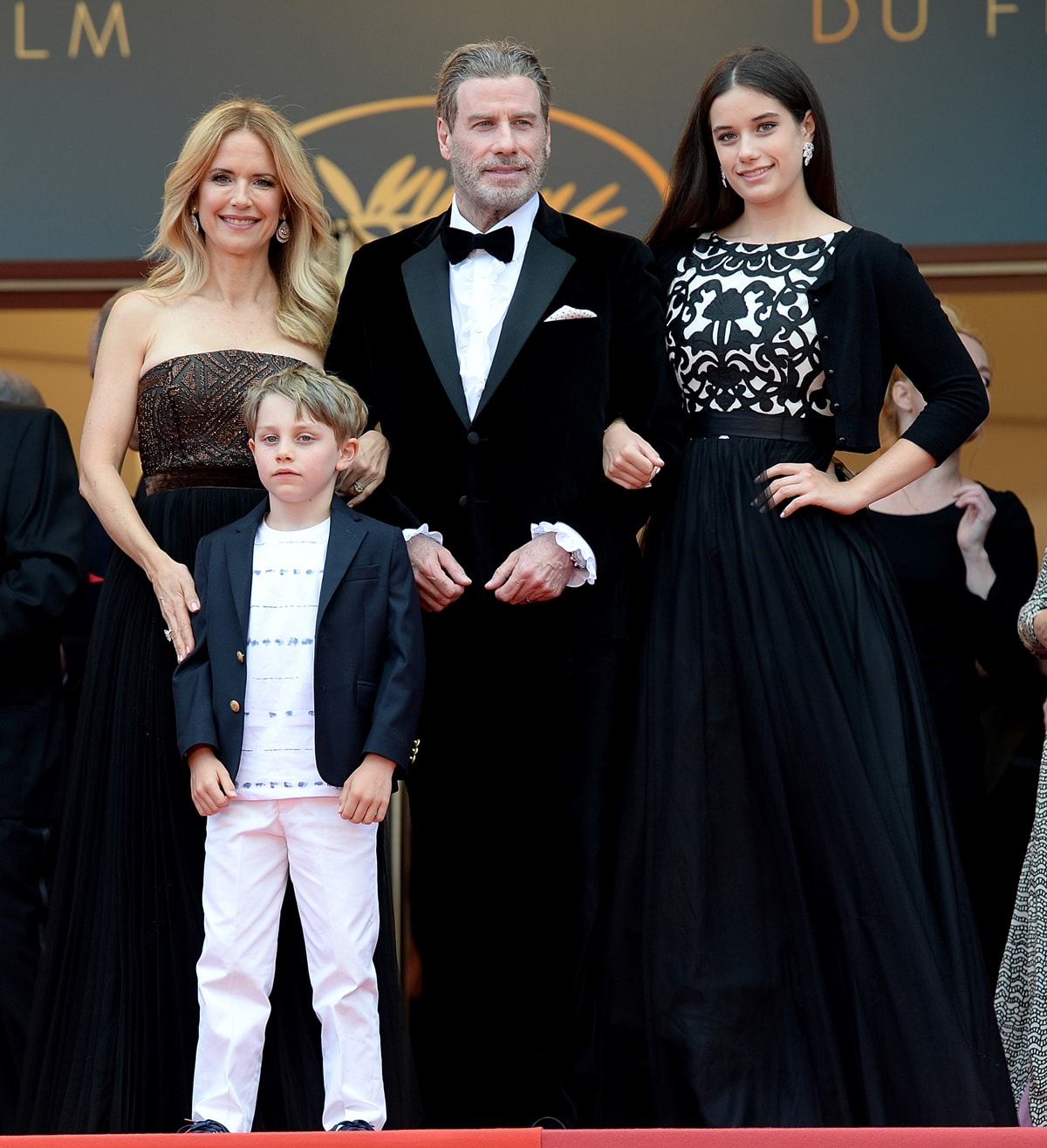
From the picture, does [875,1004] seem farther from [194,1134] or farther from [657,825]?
[194,1134]

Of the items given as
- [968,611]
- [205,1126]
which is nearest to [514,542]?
[205,1126]

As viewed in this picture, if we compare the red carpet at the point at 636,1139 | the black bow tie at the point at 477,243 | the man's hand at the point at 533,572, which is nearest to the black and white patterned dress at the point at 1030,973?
the red carpet at the point at 636,1139

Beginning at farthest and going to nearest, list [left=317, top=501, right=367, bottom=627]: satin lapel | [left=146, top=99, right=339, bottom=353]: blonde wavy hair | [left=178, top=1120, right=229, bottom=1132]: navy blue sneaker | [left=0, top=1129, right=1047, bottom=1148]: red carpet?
[left=146, top=99, right=339, bottom=353]: blonde wavy hair → [left=317, top=501, right=367, bottom=627]: satin lapel → [left=178, top=1120, right=229, bottom=1132]: navy blue sneaker → [left=0, top=1129, right=1047, bottom=1148]: red carpet

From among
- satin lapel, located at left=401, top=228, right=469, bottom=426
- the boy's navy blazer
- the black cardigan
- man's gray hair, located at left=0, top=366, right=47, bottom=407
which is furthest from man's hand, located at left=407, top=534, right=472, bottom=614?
man's gray hair, located at left=0, top=366, right=47, bottom=407

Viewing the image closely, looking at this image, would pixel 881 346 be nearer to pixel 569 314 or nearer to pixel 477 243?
pixel 569 314

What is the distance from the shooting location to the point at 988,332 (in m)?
6.23

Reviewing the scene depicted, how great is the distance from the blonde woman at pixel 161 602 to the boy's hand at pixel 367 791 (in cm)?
44

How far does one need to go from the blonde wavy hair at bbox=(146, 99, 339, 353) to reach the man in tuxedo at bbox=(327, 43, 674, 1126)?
246mm

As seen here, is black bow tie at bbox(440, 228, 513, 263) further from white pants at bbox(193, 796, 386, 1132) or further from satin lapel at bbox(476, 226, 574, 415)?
white pants at bbox(193, 796, 386, 1132)

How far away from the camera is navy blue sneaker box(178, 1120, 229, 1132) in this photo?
3.04m

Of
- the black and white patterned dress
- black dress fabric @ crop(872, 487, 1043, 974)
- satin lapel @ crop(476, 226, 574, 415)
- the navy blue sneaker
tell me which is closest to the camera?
the navy blue sneaker

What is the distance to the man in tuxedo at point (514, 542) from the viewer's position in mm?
3428

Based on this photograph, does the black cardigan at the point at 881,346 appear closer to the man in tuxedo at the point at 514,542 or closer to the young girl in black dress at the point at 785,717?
the young girl in black dress at the point at 785,717

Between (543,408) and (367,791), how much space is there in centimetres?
86
